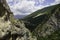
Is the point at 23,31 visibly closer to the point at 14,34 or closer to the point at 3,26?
the point at 14,34

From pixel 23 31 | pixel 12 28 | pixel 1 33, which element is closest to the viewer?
pixel 1 33

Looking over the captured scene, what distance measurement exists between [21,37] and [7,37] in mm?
3430

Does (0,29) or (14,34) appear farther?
(14,34)

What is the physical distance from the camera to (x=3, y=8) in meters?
33.3

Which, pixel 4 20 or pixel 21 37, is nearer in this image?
pixel 4 20

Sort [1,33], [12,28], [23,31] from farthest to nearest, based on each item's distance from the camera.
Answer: [23,31], [12,28], [1,33]

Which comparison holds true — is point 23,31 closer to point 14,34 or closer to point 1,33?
point 14,34

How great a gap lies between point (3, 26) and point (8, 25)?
3.40 ft

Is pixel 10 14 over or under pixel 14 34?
over

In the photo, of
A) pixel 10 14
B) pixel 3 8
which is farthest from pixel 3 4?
pixel 10 14

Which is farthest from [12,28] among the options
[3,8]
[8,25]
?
[3,8]

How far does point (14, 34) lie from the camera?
34938 millimetres

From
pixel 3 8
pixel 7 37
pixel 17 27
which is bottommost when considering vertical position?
pixel 7 37

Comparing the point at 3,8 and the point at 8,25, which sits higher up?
the point at 3,8
